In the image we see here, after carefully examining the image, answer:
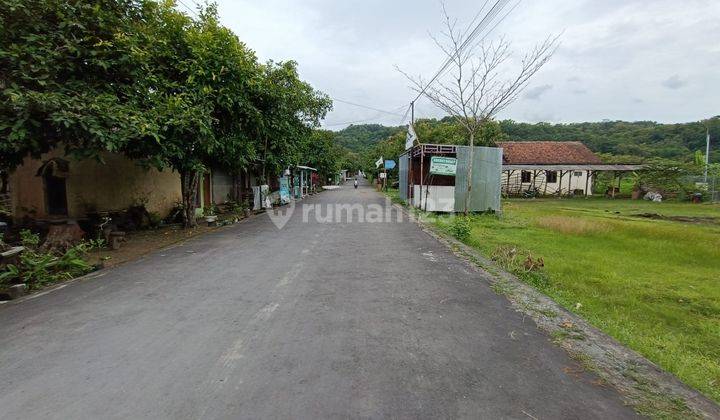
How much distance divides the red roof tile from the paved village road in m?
32.1

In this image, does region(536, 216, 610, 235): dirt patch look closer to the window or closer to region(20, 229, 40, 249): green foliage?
region(20, 229, 40, 249): green foliage

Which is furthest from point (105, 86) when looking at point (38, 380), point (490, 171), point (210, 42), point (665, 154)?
point (665, 154)

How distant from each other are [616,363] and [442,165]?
39.4 ft

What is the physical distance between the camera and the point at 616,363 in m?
3.41

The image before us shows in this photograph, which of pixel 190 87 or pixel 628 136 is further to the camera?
pixel 628 136

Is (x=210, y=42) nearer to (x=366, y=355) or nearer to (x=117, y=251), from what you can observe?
(x=117, y=251)

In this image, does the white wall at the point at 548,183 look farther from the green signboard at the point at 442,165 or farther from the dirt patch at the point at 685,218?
the green signboard at the point at 442,165

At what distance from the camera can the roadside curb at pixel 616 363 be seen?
2.76m

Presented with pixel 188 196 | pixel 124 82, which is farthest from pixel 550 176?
pixel 124 82

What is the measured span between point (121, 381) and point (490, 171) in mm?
14976

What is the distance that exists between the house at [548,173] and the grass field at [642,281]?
69.6 feet

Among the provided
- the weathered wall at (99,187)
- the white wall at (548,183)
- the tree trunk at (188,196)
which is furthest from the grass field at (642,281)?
the white wall at (548,183)

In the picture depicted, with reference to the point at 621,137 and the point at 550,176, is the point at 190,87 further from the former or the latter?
the point at 621,137

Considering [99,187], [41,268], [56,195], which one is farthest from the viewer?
[99,187]
